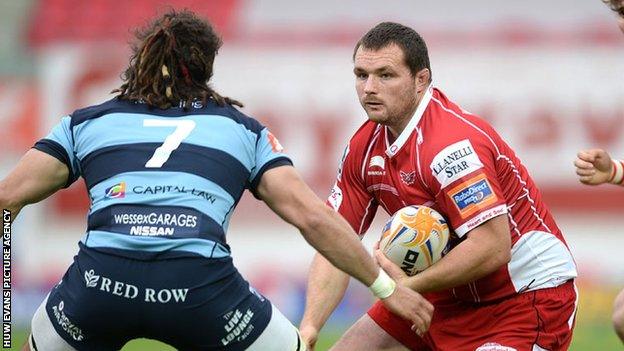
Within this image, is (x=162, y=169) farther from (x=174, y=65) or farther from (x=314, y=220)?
(x=314, y=220)

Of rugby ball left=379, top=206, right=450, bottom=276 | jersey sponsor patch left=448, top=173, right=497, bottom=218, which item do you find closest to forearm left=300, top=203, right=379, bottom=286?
rugby ball left=379, top=206, right=450, bottom=276

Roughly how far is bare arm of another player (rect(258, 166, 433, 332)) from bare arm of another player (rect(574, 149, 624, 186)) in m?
1.77

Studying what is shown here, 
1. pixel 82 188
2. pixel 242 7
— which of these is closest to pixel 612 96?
pixel 242 7

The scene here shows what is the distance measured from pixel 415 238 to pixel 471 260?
29 centimetres

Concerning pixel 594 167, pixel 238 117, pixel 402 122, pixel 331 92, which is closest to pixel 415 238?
pixel 402 122

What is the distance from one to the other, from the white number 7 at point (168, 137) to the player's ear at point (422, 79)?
1555 millimetres

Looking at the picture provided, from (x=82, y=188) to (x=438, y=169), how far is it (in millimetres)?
9301

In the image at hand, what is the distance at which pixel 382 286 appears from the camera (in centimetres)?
525

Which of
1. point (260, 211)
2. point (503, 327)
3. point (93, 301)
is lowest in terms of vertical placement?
point (260, 211)

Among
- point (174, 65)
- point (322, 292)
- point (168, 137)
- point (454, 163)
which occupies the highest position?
point (174, 65)

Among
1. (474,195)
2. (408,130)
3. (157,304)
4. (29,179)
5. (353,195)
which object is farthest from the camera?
(353,195)

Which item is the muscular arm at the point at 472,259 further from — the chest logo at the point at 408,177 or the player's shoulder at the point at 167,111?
the player's shoulder at the point at 167,111

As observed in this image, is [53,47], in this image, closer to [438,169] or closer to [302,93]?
[302,93]

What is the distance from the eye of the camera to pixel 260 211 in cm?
1401
